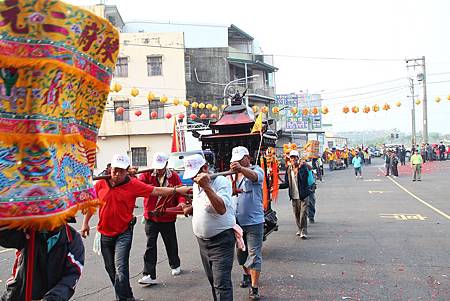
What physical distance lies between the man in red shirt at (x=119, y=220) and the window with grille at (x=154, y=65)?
29.4 metres

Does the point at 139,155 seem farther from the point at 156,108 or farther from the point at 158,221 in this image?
the point at 158,221

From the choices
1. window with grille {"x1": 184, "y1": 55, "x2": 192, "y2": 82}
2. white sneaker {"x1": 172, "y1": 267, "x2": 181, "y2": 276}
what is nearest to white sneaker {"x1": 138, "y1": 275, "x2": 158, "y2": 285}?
white sneaker {"x1": 172, "y1": 267, "x2": 181, "y2": 276}

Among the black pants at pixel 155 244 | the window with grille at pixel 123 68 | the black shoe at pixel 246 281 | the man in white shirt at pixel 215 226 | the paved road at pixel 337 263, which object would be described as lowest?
the paved road at pixel 337 263

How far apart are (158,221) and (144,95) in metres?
28.1

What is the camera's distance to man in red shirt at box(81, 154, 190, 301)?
561 centimetres

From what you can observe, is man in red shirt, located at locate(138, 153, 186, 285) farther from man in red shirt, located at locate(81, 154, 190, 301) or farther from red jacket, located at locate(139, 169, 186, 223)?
man in red shirt, located at locate(81, 154, 190, 301)

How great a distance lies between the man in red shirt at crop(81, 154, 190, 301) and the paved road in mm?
611

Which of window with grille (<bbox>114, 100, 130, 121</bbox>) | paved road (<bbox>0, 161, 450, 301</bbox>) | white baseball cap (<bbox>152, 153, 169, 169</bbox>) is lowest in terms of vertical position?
paved road (<bbox>0, 161, 450, 301</bbox>)

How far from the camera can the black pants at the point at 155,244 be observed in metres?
6.69

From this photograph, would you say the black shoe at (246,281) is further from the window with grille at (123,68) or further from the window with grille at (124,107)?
the window with grille at (123,68)

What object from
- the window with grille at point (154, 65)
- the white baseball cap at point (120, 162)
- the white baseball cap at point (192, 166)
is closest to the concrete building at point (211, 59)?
the window with grille at point (154, 65)

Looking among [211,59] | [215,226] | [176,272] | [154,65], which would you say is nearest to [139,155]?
[154,65]

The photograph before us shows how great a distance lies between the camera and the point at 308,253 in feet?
27.7

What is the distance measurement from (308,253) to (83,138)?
630 cm
